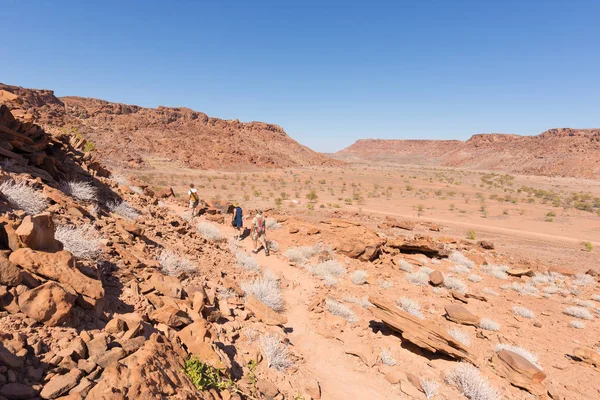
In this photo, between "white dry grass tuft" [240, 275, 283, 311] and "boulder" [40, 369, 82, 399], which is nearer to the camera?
"boulder" [40, 369, 82, 399]

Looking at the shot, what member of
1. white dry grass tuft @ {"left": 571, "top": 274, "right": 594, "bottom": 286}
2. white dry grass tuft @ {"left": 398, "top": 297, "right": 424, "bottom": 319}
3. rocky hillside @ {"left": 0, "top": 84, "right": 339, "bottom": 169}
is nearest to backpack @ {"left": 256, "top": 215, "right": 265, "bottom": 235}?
white dry grass tuft @ {"left": 398, "top": 297, "right": 424, "bottom": 319}

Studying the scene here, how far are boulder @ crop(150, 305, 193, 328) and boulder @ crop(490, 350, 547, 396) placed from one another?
17.8 feet

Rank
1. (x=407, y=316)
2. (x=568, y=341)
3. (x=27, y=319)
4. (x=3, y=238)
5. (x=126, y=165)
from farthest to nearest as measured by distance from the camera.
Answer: (x=126, y=165) → (x=568, y=341) → (x=407, y=316) → (x=3, y=238) → (x=27, y=319)

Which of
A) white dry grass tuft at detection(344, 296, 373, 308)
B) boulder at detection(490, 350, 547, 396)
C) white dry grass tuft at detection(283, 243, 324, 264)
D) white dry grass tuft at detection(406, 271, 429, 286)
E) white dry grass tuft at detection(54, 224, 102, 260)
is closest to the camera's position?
white dry grass tuft at detection(54, 224, 102, 260)

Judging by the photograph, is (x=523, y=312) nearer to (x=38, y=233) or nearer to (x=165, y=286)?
(x=165, y=286)

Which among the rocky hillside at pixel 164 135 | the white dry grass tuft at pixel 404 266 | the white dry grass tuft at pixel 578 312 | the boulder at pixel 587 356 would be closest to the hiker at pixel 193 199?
the white dry grass tuft at pixel 404 266

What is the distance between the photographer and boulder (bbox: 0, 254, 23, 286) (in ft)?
8.54

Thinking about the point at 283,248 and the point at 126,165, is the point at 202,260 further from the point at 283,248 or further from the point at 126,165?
the point at 126,165

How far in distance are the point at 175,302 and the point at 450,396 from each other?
435 centimetres

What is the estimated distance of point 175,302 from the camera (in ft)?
13.8

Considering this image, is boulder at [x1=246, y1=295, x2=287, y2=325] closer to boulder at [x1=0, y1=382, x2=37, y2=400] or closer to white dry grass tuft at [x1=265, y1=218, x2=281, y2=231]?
boulder at [x1=0, y1=382, x2=37, y2=400]

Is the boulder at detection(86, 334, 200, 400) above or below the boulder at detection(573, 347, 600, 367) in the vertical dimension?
above

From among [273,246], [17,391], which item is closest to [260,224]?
[273,246]

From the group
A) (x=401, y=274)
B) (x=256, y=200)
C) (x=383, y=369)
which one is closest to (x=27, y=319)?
(x=383, y=369)
